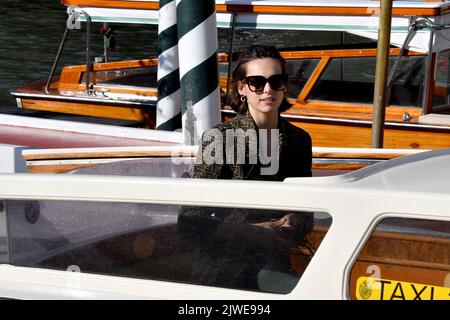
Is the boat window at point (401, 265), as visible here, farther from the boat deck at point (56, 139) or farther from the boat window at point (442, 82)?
the boat window at point (442, 82)

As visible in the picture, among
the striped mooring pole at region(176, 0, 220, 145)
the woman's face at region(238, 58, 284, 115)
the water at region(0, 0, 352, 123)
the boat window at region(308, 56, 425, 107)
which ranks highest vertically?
the woman's face at region(238, 58, 284, 115)

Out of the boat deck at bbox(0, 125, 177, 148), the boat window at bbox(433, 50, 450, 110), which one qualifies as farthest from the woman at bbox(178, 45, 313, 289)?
the boat window at bbox(433, 50, 450, 110)

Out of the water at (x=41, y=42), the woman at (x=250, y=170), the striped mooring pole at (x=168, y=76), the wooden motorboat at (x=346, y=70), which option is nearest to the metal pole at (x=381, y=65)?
the wooden motorboat at (x=346, y=70)

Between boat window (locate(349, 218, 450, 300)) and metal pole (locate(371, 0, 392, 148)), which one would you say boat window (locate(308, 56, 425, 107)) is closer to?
metal pole (locate(371, 0, 392, 148))

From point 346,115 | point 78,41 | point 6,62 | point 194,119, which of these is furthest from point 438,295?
point 78,41

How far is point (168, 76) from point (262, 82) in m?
4.64

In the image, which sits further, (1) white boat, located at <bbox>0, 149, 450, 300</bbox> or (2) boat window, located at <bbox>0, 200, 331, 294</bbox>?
(2) boat window, located at <bbox>0, 200, 331, 294</bbox>

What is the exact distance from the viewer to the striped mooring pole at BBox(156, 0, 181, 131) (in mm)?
8117

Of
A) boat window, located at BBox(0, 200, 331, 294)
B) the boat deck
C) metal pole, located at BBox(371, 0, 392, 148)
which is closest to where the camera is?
boat window, located at BBox(0, 200, 331, 294)

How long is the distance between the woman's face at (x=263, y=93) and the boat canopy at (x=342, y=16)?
5167 millimetres

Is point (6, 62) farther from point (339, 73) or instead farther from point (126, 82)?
point (339, 73)

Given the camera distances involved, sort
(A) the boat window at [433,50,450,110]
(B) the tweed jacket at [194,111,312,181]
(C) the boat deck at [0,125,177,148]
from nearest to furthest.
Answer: (B) the tweed jacket at [194,111,312,181]
(C) the boat deck at [0,125,177,148]
(A) the boat window at [433,50,450,110]

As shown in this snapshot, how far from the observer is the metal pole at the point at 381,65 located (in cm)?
627

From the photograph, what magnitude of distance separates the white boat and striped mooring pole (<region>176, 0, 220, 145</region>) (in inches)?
126
